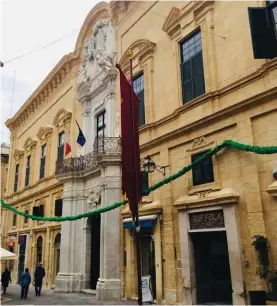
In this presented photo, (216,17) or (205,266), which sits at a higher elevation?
(216,17)

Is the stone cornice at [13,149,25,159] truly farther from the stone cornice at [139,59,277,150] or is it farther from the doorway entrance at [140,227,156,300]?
the doorway entrance at [140,227,156,300]

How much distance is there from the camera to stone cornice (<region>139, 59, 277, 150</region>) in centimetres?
984

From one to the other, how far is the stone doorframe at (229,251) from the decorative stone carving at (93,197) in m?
5.82

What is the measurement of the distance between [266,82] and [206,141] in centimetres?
275

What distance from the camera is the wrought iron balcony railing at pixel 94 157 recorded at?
50.9ft

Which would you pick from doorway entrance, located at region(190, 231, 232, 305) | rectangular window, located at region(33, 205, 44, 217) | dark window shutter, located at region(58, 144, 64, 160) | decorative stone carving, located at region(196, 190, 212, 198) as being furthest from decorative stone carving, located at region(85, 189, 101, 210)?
rectangular window, located at region(33, 205, 44, 217)

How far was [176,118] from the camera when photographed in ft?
42.9

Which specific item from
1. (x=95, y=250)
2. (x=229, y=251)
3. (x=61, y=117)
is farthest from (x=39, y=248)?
(x=229, y=251)

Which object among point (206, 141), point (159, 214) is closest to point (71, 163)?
point (159, 214)

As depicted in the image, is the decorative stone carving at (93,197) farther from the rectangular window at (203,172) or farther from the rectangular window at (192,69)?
the rectangular window at (192,69)

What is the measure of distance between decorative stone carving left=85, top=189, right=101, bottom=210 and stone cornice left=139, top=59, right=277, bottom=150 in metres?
3.84

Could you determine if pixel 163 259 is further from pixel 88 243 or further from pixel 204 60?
pixel 204 60

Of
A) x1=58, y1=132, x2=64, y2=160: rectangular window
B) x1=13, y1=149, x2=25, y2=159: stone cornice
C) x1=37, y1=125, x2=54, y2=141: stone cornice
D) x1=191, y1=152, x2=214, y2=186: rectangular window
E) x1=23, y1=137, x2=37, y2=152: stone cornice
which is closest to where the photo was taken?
x1=191, y1=152, x2=214, y2=186: rectangular window

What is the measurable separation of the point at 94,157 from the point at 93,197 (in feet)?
6.91
